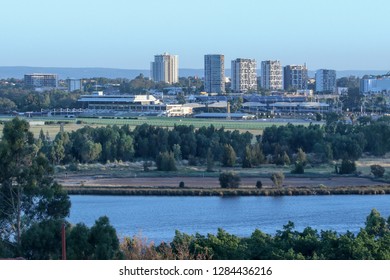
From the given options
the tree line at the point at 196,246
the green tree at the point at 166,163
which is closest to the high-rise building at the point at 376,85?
the green tree at the point at 166,163

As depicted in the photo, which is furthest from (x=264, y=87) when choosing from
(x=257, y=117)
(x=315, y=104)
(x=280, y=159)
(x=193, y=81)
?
(x=280, y=159)

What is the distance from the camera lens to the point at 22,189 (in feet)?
19.5

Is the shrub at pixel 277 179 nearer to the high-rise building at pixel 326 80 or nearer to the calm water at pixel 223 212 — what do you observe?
the calm water at pixel 223 212

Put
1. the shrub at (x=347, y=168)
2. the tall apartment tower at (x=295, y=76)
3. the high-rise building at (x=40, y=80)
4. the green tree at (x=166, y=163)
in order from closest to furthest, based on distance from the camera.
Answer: the shrub at (x=347, y=168)
the green tree at (x=166, y=163)
the high-rise building at (x=40, y=80)
the tall apartment tower at (x=295, y=76)

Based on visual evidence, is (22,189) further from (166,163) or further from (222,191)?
(166,163)

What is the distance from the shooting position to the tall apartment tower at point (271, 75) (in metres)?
47.0

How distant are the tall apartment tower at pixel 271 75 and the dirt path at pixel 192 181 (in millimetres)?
32913

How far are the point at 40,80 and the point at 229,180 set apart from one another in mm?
34879

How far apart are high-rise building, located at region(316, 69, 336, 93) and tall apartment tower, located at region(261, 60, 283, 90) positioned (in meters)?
2.17

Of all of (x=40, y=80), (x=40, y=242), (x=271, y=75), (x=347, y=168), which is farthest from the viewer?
(x=271, y=75)

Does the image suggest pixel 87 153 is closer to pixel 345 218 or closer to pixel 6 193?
pixel 345 218

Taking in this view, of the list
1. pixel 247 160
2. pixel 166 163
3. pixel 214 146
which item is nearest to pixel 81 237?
pixel 166 163

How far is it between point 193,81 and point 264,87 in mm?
3994

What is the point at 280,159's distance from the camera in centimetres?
1561
